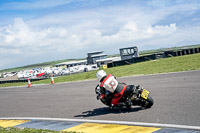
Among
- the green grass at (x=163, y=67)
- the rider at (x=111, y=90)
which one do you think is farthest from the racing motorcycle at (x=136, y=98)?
the green grass at (x=163, y=67)

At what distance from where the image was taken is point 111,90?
7117 mm

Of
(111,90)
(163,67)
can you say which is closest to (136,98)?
(111,90)

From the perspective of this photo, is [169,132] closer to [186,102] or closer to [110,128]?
[110,128]

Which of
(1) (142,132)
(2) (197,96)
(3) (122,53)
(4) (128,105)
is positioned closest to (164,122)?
(1) (142,132)

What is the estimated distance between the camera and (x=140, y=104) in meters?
7.02

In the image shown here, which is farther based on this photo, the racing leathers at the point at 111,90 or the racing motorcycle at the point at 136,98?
the racing leathers at the point at 111,90

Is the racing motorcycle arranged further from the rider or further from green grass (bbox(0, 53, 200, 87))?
green grass (bbox(0, 53, 200, 87))

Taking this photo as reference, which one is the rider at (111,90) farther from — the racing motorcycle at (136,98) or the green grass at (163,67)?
the green grass at (163,67)

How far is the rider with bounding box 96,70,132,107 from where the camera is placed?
7082 millimetres

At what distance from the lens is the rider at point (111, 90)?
7082 millimetres

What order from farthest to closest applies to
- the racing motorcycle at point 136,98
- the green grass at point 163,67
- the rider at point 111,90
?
the green grass at point 163,67
the rider at point 111,90
the racing motorcycle at point 136,98

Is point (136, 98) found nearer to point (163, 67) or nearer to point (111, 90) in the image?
point (111, 90)

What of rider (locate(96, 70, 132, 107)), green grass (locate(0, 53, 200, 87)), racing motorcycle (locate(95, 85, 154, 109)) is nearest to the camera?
racing motorcycle (locate(95, 85, 154, 109))

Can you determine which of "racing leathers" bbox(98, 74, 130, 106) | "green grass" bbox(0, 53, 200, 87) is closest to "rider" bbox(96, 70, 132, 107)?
"racing leathers" bbox(98, 74, 130, 106)
